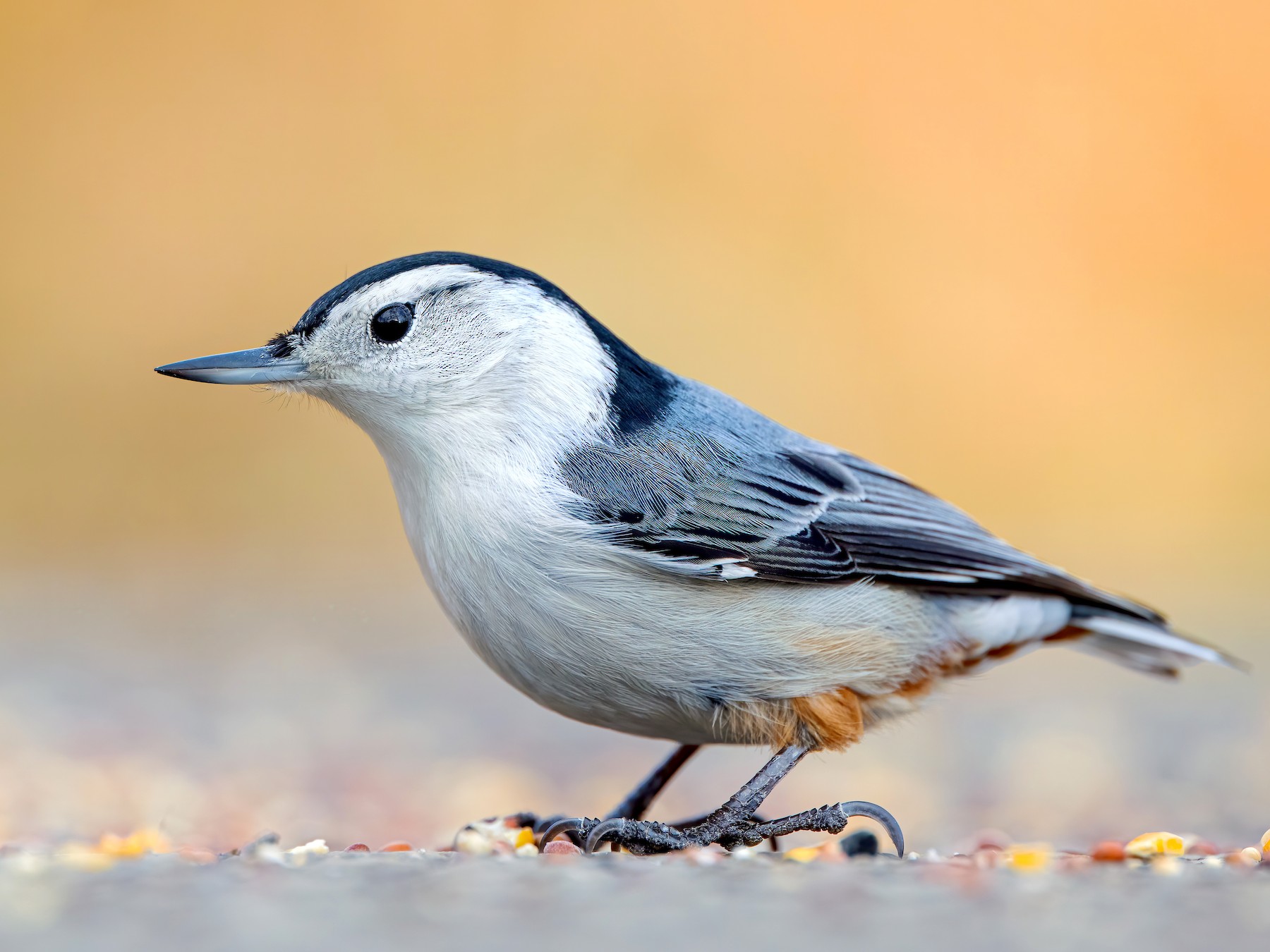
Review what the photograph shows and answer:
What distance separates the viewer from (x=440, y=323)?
9.96ft

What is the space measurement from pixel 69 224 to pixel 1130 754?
8041 millimetres

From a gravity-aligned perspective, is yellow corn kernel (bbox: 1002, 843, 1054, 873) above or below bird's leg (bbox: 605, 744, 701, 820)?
above

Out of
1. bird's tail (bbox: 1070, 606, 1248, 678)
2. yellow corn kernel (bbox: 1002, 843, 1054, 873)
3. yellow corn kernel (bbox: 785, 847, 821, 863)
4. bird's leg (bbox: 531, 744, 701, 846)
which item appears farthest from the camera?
bird's tail (bbox: 1070, 606, 1248, 678)

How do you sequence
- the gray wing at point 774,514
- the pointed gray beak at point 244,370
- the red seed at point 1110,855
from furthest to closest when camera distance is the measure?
the pointed gray beak at point 244,370
the gray wing at point 774,514
the red seed at point 1110,855

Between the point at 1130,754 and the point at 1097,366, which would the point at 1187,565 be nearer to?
the point at 1097,366

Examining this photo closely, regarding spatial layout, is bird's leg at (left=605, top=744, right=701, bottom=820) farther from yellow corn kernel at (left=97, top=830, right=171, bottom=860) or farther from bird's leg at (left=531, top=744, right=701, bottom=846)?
yellow corn kernel at (left=97, top=830, right=171, bottom=860)

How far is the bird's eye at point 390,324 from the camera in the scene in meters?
3.02

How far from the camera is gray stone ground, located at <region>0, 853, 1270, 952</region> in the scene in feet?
5.93

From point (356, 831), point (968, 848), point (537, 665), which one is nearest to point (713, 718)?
point (537, 665)

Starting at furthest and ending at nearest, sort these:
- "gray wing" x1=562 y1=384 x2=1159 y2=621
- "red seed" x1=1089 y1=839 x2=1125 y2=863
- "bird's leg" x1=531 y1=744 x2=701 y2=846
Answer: "bird's leg" x1=531 y1=744 x2=701 y2=846
"gray wing" x1=562 y1=384 x2=1159 y2=621
"red seed" x1=1089 y1=839 x2=1125 y2=863

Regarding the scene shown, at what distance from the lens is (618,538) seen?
2.86m

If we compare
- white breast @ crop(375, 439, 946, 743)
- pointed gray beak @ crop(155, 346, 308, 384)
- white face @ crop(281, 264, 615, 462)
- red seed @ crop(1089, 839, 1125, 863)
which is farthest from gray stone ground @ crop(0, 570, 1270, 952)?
pointed gray beak @ crop(155, 346, 308, 384)

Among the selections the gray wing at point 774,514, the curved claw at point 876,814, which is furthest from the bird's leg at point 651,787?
the gray wing at point 774,514

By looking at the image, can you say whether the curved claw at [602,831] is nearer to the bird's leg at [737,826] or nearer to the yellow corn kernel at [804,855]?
the bird's leg at [737,826]
